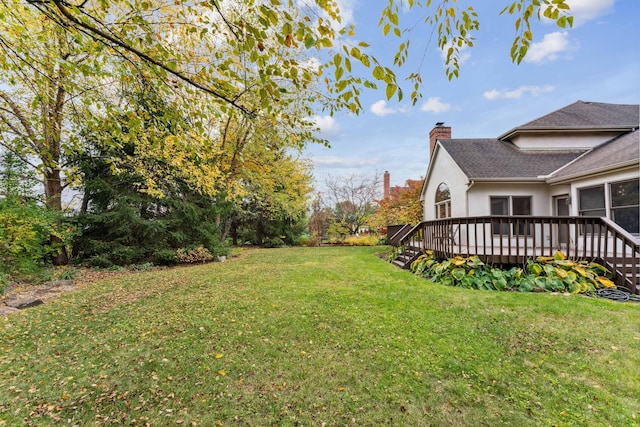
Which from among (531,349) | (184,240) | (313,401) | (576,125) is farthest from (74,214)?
(576,125)

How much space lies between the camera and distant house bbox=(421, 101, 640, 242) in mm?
7812

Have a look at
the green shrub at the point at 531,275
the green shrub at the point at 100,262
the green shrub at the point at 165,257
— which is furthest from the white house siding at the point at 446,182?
the green shrub at the point at 100,262

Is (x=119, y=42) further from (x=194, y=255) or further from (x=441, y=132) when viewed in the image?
(x=441, y=132)

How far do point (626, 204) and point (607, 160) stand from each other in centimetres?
143

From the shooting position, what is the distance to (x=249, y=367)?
127 inches

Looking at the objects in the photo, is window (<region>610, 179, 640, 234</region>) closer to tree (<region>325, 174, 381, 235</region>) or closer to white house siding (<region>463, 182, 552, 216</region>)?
white house siding (<region>463, 182, 552, 216</region>)

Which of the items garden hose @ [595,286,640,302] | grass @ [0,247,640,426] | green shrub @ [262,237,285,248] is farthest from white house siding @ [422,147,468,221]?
green shrub @ [262,237,285,248]

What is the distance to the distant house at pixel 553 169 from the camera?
7.81 meters

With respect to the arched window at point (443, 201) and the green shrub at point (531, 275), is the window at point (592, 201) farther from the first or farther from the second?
the arched window at point (443, 201)

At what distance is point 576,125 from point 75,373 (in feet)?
51.2

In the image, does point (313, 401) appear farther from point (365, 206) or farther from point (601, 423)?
point (365, 206)

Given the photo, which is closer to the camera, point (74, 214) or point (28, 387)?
point (28, 387)

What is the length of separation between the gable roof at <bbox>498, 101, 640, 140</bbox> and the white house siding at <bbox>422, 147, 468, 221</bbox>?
2804 mm

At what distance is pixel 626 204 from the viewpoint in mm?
7559
